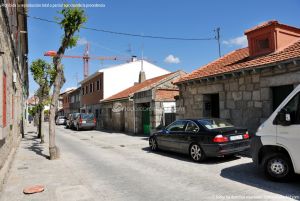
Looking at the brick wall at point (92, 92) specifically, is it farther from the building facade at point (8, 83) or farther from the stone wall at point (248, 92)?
the stone wall at point (248, 92)

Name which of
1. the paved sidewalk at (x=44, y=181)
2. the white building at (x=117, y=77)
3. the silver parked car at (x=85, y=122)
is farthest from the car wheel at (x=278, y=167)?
the white building at (x=117, y=77)

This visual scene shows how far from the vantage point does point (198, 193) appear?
546 cm

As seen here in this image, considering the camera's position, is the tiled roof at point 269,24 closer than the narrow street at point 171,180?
No

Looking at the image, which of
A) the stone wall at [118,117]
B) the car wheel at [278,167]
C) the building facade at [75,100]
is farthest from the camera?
the building facade at [75,100]

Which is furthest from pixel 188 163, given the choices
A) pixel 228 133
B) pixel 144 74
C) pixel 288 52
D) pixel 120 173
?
pixel 144 74

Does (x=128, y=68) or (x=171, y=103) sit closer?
(x=171, y=103)

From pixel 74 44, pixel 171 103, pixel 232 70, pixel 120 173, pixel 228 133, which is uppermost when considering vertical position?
pixel 74 44

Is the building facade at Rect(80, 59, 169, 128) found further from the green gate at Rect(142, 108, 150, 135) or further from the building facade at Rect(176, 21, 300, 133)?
the building facade at Rect(176, 21, 300, 133)

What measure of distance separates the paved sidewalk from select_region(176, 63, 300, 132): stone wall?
714 cm

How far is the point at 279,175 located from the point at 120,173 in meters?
3.87

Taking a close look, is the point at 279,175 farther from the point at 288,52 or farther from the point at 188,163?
the point at 288,52

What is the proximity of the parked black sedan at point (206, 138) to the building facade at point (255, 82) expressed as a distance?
246 cm

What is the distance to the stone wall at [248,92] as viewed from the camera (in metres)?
9.98

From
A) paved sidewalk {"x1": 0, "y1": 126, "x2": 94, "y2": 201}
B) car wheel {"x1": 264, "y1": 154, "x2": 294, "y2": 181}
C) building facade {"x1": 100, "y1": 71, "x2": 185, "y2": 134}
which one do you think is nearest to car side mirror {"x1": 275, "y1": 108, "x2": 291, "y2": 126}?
car wheel {"x1": 264, "y1": 154, "x2": 294, "y2": 181}
